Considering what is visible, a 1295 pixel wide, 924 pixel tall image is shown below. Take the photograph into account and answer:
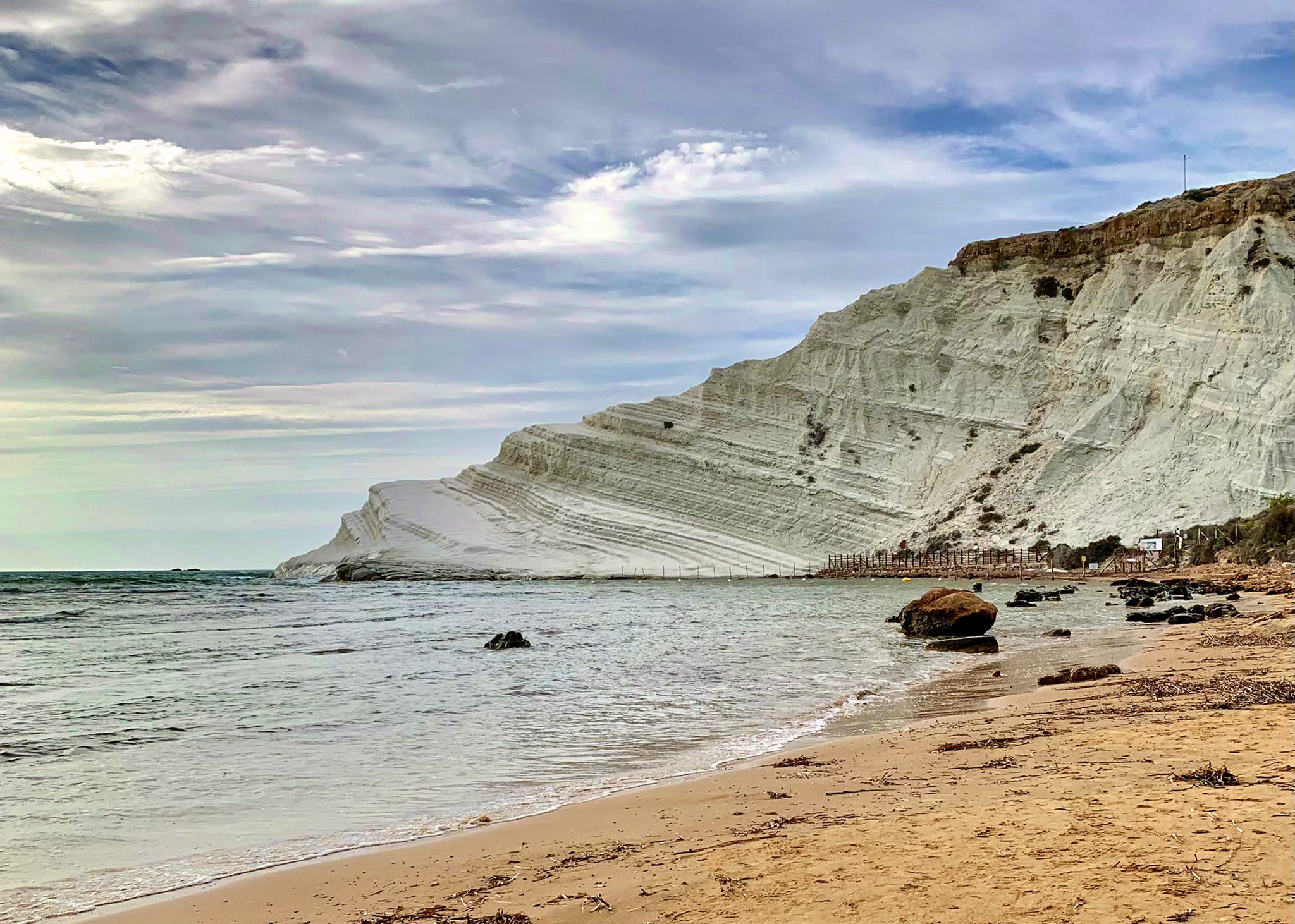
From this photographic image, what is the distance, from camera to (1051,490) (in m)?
69.1

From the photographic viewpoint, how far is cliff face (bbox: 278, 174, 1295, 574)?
63.8 meters

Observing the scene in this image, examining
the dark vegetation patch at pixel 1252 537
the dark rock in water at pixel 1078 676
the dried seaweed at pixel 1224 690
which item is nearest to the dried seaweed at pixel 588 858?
the dried seaweed at pixel 1224 690

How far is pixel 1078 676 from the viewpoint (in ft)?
42.9

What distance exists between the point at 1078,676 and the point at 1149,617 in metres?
12.9

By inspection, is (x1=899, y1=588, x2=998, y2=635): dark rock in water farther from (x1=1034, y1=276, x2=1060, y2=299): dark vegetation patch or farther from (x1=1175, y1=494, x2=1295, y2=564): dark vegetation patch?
(x1=1034, y1=276, x2=1060, y2=299): dark vegetation patch

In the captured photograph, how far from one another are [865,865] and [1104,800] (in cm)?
176

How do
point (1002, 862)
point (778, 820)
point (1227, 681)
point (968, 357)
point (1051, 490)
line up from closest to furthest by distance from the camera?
point (1002, 862)
point (778, 820)
point (1227, 681)
point (1051, 490)
point (968, 357)

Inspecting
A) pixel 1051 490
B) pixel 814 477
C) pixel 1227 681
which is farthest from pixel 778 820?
pixel 814 477

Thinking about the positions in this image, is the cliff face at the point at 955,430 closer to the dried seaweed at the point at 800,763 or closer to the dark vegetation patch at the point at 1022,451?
the dark vegetation patch at the point at 1022,451

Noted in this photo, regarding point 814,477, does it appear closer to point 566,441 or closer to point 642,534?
A: point 642,534

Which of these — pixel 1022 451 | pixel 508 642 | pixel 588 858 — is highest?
pixel 1022 451

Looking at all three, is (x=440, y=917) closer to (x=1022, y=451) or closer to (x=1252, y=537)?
(x=1252, y=537)

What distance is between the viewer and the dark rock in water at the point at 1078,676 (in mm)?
12945

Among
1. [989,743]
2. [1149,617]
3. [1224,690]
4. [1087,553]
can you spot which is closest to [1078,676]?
[1224,690]
